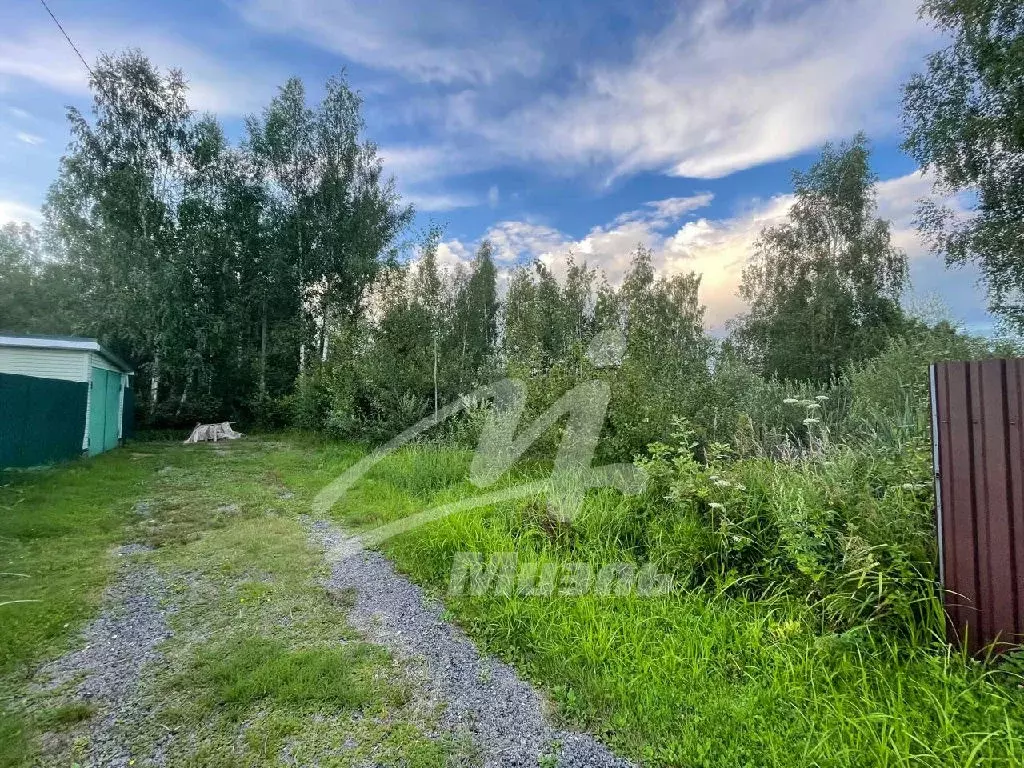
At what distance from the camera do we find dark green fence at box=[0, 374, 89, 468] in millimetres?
6938

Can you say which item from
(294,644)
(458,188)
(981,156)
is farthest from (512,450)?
(981,156)

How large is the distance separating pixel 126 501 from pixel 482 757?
635 centimetres

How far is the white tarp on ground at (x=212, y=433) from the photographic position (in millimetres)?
13608

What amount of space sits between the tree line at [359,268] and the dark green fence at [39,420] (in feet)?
15.0

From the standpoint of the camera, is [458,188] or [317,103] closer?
[458,188]

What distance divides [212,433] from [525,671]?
14.4 meters

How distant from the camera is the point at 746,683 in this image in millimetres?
2197

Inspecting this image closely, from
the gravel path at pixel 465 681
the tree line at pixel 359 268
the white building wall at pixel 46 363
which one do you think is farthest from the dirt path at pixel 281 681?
the white building wall at pixel 46 363

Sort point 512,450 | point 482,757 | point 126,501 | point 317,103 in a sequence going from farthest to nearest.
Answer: point 317,103 < point 512,450 < point 126,501 < point 482,757

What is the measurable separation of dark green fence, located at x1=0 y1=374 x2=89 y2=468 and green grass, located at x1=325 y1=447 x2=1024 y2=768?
7.90 meters

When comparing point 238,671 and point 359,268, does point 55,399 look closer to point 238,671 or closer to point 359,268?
point 238,671

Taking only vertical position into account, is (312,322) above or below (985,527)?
above

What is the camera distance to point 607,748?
1.91 metres

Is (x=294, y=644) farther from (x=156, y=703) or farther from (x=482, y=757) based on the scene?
(x=482, y=757)
